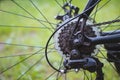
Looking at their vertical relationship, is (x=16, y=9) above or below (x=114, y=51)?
→ above

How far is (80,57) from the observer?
1426 millimetres

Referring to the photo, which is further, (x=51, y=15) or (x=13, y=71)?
(x=51, y=15)

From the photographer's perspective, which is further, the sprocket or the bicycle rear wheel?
the bicycle rear wheel

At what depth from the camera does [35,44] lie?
8.18 ft

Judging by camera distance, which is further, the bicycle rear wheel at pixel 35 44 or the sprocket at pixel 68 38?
the bicycle rear wheel at pixel 35 44

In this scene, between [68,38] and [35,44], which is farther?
[35,44]

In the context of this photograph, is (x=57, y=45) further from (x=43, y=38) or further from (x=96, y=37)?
(x=43, y=38)

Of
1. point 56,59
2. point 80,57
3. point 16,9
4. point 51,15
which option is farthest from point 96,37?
point 16,9

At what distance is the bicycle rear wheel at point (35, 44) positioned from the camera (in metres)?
2.15

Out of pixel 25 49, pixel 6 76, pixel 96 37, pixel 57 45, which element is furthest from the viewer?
pixel 25 49

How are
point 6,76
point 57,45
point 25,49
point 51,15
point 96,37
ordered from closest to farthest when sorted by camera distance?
point 96,37 < point 57,45 < point 6,76 < point 25,49 < point 51,15

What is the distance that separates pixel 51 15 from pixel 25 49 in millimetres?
435

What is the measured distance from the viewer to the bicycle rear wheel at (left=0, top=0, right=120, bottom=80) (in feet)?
7.06

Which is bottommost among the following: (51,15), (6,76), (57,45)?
(6,76)
